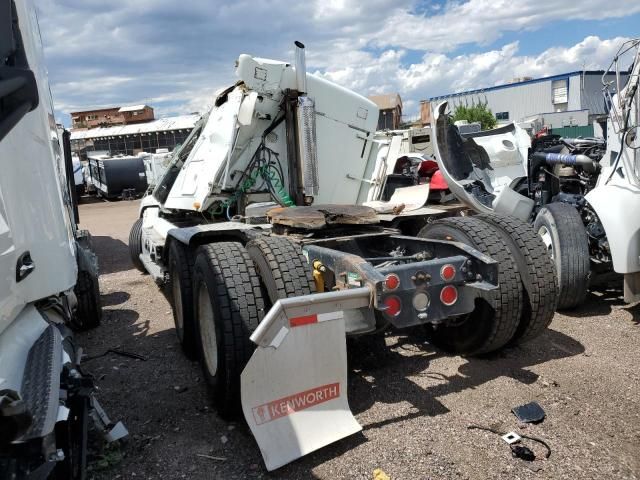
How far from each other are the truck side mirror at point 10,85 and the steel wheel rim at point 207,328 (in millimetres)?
2203

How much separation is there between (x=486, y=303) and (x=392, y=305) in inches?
38.9

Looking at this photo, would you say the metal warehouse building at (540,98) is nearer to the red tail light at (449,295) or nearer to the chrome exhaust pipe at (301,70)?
the chrome exhaust pipe at (301,70)

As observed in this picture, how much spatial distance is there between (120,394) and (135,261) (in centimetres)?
467

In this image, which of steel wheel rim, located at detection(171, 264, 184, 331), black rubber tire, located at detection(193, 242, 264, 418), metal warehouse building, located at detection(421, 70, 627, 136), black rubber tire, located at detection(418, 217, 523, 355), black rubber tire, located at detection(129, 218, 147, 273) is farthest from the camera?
metal warehouse building, located at detection(421, 70, 627, 136)

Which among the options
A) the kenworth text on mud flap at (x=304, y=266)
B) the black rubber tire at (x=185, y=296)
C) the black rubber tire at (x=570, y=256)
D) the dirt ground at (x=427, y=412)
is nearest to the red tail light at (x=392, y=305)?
the kenworth text on mud flap at (x=304, y=266)

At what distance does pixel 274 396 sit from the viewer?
3.16 metres

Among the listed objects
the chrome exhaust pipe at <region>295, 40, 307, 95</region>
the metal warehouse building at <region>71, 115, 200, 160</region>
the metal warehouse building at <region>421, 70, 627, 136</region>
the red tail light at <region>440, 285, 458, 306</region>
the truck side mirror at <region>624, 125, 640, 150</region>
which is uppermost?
the metal warehouse building at <region>421, 70, 627, 136</region>

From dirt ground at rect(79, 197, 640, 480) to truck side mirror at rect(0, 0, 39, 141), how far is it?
2132 mm

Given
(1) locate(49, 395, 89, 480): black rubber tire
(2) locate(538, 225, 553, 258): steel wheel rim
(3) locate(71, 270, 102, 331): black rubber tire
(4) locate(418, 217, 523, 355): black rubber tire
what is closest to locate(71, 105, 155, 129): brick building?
(3) locate(71, 270, 102, 331): black rubber tire

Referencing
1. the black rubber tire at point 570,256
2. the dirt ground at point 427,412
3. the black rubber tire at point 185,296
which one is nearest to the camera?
the dirt ground at point 427,412

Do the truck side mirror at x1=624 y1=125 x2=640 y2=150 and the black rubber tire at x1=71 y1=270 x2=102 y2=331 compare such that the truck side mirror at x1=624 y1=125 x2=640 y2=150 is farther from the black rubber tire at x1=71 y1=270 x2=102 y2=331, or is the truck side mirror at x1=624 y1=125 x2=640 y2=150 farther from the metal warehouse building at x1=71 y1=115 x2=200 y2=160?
the metal warehouse building at x1=71 y1=115 x2=200 y2=160

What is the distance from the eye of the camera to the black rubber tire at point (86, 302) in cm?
565

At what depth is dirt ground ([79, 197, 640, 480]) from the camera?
3.00 metres

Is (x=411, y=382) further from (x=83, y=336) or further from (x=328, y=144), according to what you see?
(x=83, y=336)
